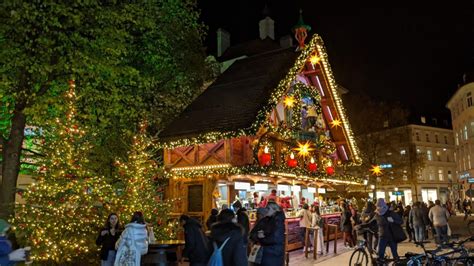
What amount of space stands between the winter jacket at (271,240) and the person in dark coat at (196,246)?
87 cm

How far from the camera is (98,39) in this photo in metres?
13.2

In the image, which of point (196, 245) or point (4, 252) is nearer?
point (4, 252)

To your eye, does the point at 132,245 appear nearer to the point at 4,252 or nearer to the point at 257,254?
the point at 257,254

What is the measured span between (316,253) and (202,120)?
6814 mm

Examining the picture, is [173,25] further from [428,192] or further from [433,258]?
[428,192]

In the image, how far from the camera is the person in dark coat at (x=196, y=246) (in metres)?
6.77

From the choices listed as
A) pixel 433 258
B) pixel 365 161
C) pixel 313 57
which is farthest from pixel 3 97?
pixel 365 161

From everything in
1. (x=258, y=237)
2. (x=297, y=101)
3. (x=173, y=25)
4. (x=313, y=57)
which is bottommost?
(x=258, y=237)

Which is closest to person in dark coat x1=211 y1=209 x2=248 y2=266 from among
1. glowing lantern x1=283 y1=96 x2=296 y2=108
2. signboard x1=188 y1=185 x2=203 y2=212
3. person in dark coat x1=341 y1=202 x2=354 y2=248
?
signboard x1=188 y1=185 x2=203 y2=212

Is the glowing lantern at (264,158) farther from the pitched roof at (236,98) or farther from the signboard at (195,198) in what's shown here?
the signboard at (195,198)

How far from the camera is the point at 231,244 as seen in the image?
6.19 meters

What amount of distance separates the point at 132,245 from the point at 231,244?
7.08ft

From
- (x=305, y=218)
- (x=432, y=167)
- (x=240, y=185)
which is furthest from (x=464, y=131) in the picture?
(x=305, y=218)

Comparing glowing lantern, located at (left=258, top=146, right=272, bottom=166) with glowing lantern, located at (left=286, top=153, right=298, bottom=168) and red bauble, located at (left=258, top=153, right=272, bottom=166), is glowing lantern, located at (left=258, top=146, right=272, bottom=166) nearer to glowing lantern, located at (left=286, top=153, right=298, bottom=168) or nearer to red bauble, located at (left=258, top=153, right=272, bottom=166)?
→ red bauble, located at (left=258, top=153, right=272, bottom=166)
